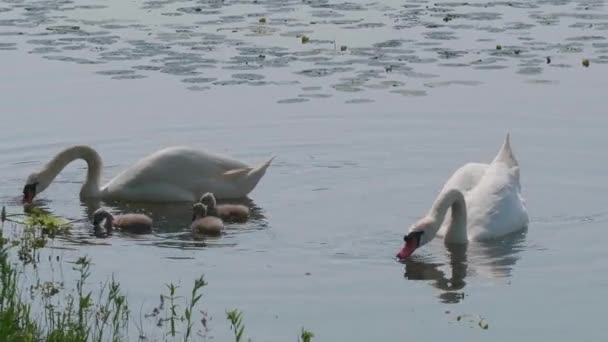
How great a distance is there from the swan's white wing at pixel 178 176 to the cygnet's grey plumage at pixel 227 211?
0.80 metres

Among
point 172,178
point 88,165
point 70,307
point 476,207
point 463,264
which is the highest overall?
point 70,307

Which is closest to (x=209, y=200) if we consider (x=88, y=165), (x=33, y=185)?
(x=88, y=165)

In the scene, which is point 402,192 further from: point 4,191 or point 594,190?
point 4,191

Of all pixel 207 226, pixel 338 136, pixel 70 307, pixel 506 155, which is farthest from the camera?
pixel 338 136

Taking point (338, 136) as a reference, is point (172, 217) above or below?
below

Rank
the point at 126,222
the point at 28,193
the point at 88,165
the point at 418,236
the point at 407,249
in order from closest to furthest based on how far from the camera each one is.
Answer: the point at 407,249 < the point at 418,236 < the point at 126,222 < the point at 28,193 < the point at 88,165

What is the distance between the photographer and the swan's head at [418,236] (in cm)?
1175

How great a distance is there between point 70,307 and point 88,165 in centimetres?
594

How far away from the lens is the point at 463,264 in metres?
11.8

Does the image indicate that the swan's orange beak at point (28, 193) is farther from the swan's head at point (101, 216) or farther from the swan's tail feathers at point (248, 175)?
the swan's tail feathers at point (248, 175)

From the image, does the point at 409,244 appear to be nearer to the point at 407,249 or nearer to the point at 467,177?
the point at 407,249

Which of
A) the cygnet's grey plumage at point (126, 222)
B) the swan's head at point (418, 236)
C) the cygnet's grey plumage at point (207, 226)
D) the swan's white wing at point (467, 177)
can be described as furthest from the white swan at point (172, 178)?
the swan's head at point (418, 236)

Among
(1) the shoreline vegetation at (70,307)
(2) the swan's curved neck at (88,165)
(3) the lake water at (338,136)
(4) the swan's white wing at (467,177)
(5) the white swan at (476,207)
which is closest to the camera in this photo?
(1) the shoreline vegetation at (70,307)

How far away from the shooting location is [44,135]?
15.9 meters
